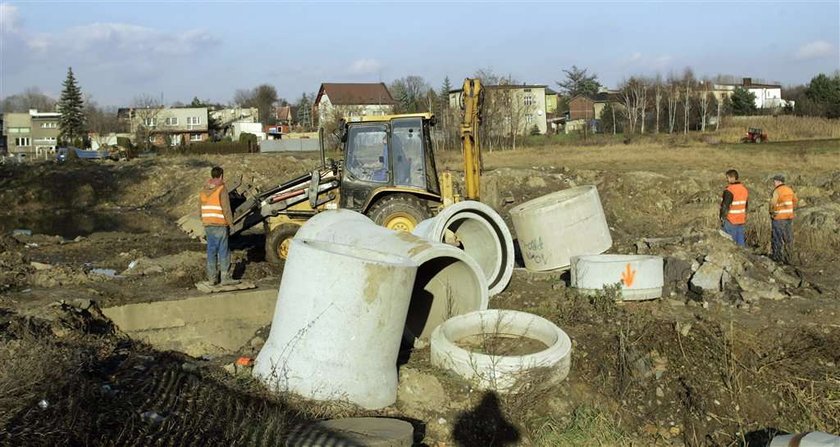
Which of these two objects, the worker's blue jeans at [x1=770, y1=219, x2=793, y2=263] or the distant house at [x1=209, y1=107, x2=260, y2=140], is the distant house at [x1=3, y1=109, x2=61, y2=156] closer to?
the distant house at [x1=209, y1=107, x2=260, y2=140]

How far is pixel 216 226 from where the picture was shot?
30.3 feet

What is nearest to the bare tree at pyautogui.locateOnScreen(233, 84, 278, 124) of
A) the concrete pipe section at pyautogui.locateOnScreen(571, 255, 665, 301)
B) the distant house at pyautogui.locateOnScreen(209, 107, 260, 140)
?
the distant house at pyautogui.locateOnScreen(209, 107, 260, 140)

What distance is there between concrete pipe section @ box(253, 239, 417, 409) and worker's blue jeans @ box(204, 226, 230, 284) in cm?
355

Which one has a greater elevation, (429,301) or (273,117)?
(273,117)

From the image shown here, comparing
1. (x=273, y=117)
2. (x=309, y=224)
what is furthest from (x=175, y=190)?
(x=273, y=117)

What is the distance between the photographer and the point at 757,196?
19.3 m

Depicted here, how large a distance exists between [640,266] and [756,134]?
35623 mm

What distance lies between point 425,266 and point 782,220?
6419 mm

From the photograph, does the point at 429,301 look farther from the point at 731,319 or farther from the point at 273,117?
the point at 273,117

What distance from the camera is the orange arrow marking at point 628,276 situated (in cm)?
824

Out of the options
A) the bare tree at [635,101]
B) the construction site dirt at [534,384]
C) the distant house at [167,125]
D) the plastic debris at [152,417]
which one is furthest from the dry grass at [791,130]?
the plastic debris at [152,417]

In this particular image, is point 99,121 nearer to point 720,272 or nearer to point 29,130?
point 29,130

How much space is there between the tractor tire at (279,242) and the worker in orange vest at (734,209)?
6786 millimetres

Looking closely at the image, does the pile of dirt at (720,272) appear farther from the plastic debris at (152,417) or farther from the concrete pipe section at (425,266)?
the plastic debris at (152,417)
